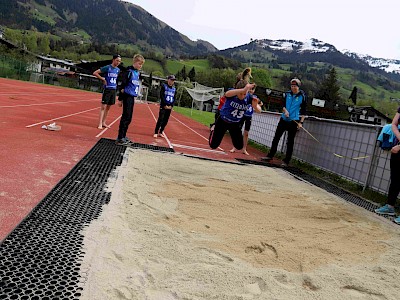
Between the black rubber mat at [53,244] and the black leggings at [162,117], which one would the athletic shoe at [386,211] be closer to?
the black rubber mat at [53,244]

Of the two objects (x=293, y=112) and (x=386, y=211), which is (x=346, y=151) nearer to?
(x=293, y=112)

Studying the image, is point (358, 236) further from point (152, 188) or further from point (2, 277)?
point (2, 277)

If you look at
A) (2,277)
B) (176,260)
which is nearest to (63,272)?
(2,277)

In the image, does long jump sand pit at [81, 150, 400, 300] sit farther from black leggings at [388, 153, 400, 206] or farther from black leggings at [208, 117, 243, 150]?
black leggings at [208, 117, 243, 150]

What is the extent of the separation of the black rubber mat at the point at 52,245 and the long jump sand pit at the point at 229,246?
97 millimetres

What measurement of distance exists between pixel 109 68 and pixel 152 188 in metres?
5.72

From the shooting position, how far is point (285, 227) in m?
3.71

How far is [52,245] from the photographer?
2586mm

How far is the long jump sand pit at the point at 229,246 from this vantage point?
234 cm

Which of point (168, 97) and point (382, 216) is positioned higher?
point (168, 97)

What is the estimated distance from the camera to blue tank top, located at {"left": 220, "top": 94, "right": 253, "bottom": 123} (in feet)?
20.4

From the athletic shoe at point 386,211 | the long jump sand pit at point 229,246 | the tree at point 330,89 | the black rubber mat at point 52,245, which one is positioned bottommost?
the black rubber mat at point 52,245

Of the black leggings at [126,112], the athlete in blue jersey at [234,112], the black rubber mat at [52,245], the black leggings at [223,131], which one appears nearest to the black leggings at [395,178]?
the athlete in blue jersey at [234,112]

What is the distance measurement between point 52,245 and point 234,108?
13.9 ft
